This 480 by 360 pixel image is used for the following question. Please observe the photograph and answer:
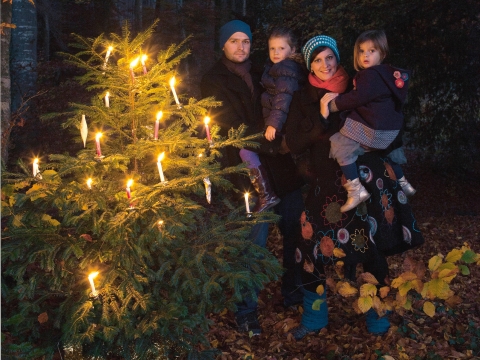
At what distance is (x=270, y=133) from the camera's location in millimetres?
3873

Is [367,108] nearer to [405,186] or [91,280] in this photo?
[405,186]

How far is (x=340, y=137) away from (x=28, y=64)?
6.53 meters

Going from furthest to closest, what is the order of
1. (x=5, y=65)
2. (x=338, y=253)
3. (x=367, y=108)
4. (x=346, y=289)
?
(x=5, y=65)
(x=338, y=253)
(x=367, y=108)
(x=346, y=289)

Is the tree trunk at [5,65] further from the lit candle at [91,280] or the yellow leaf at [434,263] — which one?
the yellow leaf at [434,263]

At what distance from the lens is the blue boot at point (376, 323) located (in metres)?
4.01

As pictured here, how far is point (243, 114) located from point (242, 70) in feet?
1.17

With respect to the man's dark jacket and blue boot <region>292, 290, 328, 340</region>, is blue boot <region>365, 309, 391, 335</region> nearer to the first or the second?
blue boot <region>292, 290, 328, 340</region>

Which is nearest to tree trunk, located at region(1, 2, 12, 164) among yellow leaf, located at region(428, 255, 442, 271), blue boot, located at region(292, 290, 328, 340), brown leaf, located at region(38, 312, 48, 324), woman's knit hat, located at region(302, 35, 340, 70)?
brown leaf, located at region(38, 312, 48, 324)

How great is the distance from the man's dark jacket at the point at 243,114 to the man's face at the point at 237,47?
0.11 meters

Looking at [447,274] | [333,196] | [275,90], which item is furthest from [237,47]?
[447,274]

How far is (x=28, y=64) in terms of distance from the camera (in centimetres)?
838

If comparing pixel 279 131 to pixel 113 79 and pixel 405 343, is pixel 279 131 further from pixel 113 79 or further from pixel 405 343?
pixel 405 343

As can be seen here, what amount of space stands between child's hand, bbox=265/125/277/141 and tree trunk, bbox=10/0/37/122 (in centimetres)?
569

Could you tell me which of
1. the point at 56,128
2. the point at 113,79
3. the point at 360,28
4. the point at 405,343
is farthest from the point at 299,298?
the point at 360,28
